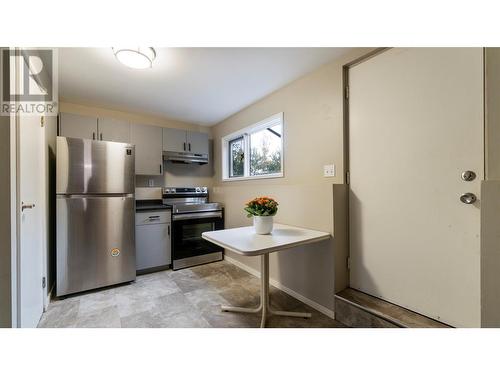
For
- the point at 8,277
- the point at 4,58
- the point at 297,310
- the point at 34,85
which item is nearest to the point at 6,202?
the point at 8,277

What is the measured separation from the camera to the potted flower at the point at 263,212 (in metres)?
1.66

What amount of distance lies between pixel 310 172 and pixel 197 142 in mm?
2192

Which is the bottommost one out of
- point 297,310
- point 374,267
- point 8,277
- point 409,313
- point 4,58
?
point 297,310

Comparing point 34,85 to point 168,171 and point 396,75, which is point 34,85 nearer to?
point 168,171

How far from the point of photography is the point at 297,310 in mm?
1822

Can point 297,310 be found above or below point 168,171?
below

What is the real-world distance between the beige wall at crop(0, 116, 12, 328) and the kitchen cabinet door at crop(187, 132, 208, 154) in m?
2.40

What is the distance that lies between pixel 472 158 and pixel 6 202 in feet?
8.52

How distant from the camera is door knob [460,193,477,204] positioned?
115 cm

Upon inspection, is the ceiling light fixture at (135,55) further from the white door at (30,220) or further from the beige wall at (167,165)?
the beige wall at (167,165)

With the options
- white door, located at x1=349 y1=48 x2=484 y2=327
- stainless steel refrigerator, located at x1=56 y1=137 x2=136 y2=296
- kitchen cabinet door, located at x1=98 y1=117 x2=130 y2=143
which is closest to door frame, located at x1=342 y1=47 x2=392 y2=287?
white door, located at x1=349 y1=48 x2=484 y2=327

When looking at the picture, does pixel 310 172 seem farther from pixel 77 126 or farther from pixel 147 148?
pixel 77 126

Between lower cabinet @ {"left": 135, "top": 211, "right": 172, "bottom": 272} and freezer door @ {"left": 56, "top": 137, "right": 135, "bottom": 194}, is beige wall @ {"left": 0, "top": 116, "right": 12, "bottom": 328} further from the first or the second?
lower cabinet @ {"left": 135, "top": 211, "right": 172, "bottom": 272}
